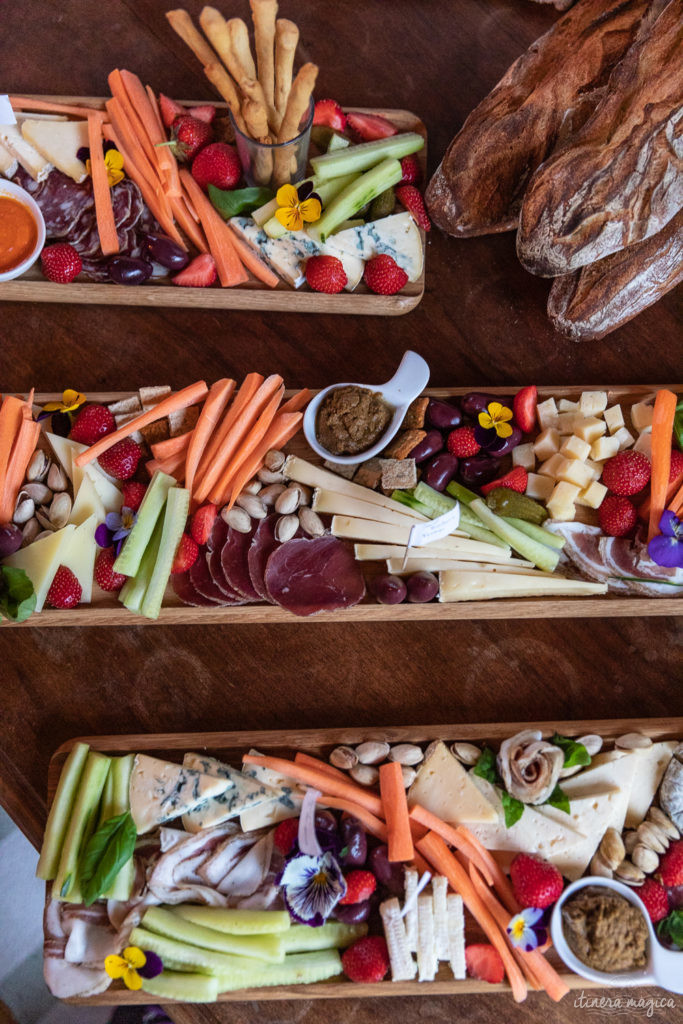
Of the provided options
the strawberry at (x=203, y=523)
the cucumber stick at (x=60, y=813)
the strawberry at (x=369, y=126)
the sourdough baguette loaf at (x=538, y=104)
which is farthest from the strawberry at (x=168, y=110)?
the cucumber stick at (x=60, y=813)

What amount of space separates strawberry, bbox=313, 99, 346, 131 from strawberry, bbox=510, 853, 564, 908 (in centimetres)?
209

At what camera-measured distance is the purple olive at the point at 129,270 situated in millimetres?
2242

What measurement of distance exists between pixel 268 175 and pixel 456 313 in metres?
0.69

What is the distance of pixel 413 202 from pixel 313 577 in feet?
3.71

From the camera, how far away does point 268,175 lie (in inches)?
89.7

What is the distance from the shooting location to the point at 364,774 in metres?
2.08

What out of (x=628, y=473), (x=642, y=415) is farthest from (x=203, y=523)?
(x=642, y=415)

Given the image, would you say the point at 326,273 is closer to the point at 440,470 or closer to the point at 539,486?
the point at 440,470

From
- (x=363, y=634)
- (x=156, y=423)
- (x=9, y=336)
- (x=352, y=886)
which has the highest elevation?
(x=9, y=336)

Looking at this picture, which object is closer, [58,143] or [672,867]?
[672,867]

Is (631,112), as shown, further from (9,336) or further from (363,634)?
(9,336)

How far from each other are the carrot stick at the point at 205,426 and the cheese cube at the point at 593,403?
3.18 feet

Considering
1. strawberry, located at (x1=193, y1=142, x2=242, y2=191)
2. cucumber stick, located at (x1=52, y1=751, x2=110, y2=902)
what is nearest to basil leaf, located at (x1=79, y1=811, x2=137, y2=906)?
cucumber stick, located at (x1=52, y1=751, x2=110, y2=902)

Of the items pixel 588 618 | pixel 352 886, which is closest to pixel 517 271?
pixel 588 618
